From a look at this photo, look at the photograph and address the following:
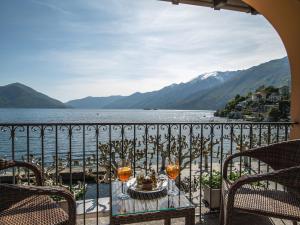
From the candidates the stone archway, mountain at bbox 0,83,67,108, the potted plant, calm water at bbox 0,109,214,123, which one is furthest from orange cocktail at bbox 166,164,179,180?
mountain at bbox 0,83,67,108

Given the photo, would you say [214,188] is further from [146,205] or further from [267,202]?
[146,205]

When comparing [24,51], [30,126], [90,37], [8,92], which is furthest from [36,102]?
[30,126]

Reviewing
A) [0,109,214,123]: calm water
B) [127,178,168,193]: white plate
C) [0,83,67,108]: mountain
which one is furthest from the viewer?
[0,83,67,108]: mountain

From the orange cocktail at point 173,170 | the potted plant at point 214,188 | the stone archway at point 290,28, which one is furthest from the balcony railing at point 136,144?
the orange cocktail at point 173,170

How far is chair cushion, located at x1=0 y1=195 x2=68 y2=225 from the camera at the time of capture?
5.57 ft

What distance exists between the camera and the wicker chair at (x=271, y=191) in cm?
194

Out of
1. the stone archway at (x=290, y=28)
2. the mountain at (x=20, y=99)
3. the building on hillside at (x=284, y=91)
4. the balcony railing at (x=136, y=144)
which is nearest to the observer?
the balcony railing at (x=136, y=144)

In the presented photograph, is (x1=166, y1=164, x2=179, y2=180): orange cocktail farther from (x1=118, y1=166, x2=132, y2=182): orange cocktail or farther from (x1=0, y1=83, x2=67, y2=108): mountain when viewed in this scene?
(x1=0, y1=83, x2=67, y2=108): mountain

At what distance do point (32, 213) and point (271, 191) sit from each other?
1.89m

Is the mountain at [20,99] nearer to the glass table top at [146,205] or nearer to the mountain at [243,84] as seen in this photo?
the mountain at [243,84]

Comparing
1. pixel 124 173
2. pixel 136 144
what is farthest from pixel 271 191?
pixel 136 144

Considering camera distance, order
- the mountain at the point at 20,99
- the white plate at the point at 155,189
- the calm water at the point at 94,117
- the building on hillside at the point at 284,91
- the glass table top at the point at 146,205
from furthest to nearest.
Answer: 1. the mountain at the point at 20,99
2. the calm water at the point at 94,117
3. the building on hillside at the point at 284,91
4. the white plate at the point at 155,189
5. the glass table top at the point at 146,205

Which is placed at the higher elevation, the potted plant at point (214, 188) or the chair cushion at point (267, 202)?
the chair cushion at point (267, 202)

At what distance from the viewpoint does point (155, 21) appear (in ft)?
16.1
